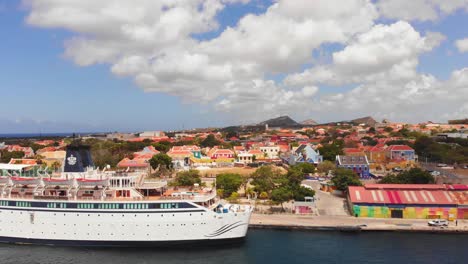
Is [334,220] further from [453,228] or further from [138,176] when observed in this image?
[138,176]

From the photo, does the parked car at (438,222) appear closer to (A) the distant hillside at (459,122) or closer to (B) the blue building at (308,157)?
(B) the blue building at (308,157)

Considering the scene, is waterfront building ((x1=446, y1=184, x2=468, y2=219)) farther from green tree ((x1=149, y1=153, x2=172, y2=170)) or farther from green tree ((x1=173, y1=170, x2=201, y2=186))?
green tree ((x1=149, y1=153, x2=172, y2=170))

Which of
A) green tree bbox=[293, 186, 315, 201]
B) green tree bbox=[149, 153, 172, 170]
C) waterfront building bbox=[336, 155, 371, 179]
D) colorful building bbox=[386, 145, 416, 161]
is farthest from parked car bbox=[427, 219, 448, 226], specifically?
green tree bbox=[149, 153, 172, 170]

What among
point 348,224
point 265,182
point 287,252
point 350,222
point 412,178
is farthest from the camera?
point 412,178

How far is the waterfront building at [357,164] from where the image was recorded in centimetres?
5394

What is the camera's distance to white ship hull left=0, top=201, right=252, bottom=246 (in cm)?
2547

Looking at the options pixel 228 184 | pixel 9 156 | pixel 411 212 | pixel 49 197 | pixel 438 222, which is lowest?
pixel 438 222

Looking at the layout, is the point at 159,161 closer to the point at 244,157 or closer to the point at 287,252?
the point at 244,157

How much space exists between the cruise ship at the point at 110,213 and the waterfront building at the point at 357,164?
104 feet

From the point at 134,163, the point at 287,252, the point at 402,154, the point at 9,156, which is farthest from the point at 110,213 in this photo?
the point at 9,156

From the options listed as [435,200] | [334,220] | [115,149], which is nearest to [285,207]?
[334,220]

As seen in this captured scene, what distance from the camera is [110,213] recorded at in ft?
84.2

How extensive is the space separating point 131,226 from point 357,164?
3711cm

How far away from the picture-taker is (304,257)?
24.4 m
